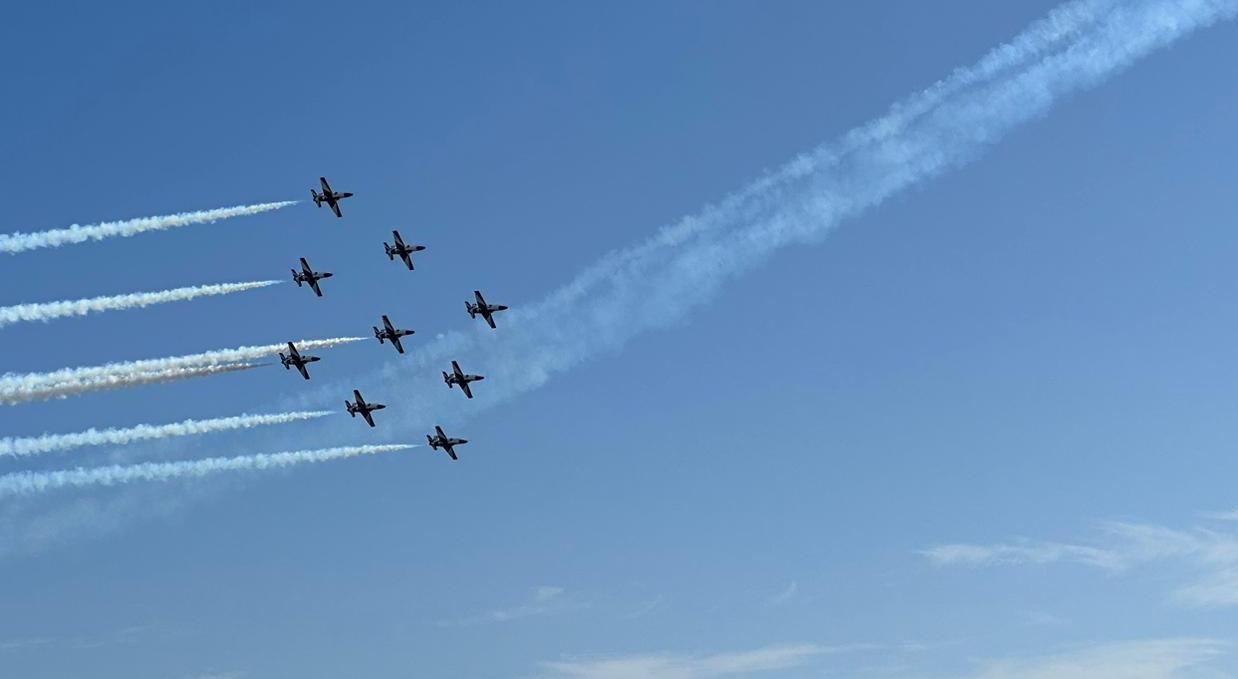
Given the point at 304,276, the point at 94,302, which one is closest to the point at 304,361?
the point at 304,276

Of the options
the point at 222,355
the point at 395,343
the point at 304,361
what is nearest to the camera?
the point at 222,355

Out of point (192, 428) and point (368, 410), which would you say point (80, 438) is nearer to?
point (192, 428)

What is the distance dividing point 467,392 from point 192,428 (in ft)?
125

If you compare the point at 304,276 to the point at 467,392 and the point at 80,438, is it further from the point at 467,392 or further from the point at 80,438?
the point at 80,438

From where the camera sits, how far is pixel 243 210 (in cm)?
15375

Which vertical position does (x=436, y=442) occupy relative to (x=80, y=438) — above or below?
above

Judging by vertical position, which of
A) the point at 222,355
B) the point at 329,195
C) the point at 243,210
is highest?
the point at 329,195

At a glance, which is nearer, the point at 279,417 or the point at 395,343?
the point at 279,417

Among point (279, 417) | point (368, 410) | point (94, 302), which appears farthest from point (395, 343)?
point (94, 302)

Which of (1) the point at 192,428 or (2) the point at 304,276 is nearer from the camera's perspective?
(1) the point at 192,428

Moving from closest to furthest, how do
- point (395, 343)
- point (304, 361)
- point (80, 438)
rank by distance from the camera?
1. point (80, 438)
2. point (304, 361)
3. point (395, 343)

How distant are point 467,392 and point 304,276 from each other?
2209 cm

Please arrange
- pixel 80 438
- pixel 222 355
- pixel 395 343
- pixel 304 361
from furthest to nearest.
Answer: pixel 395 343
pixel 304 361
pixel 222 355
pixel 80 438

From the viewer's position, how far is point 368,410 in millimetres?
177875
